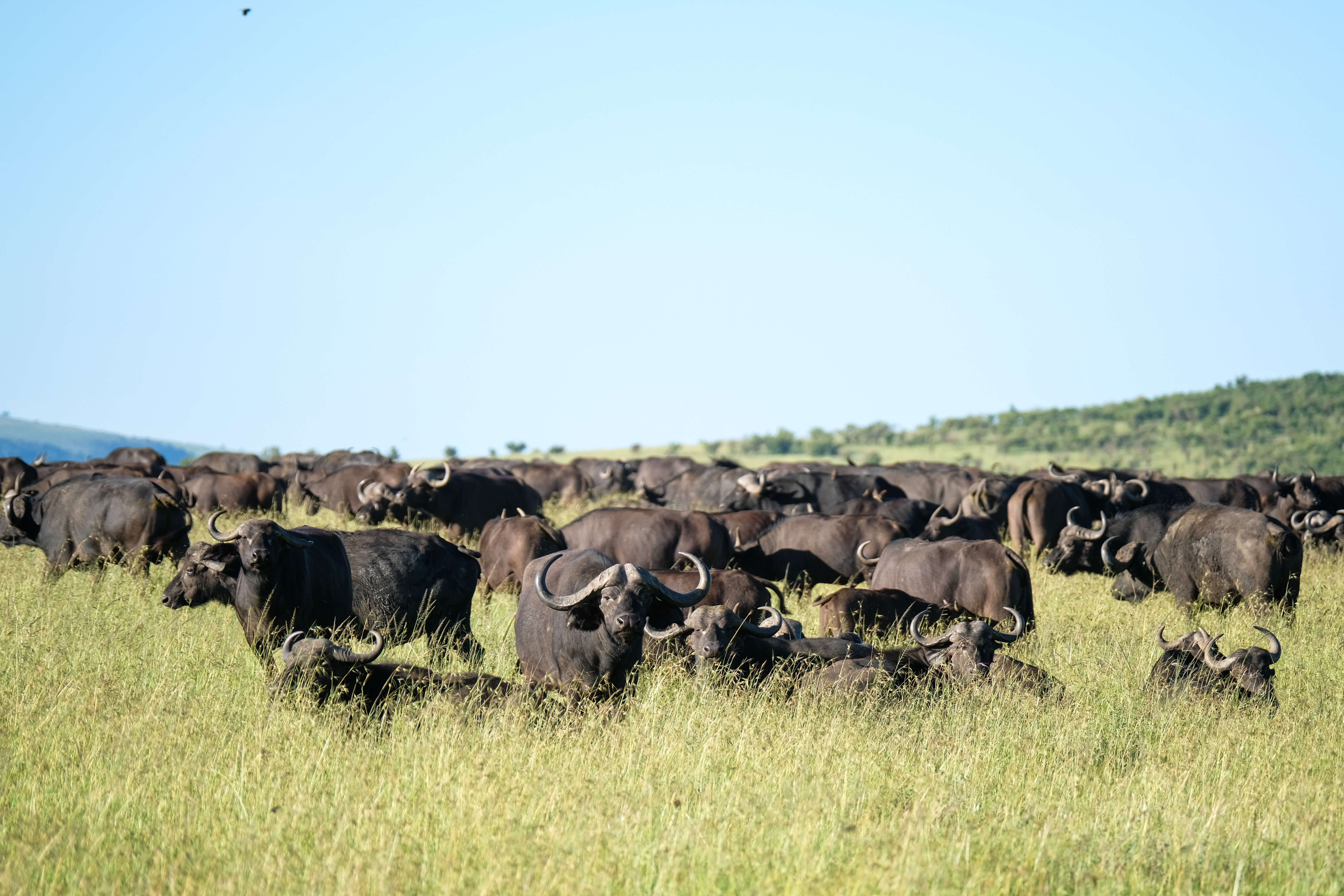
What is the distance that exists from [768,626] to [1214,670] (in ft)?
11.1

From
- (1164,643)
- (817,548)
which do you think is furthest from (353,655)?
(817,548)

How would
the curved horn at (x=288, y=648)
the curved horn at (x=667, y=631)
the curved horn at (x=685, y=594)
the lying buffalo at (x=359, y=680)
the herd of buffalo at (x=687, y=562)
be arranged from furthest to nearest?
the herd of buffalo at (x=687, y=562), the curved horn at (x=667, y=631), the curved horn at (x=685, y=594), the curved horn at (x=288, y=648), the lying buffalo at (x=359, y=680)

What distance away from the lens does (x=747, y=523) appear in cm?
1644

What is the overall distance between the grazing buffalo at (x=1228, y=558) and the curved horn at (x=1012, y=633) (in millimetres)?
3588

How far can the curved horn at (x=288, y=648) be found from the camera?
7.21 m

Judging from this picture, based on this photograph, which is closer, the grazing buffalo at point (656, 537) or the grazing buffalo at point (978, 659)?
the grazing buffalo at point (978, 659)

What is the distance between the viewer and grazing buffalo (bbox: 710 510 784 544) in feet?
52.3

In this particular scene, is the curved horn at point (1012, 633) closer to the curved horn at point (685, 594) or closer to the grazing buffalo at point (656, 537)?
the curved horn at point (685, 594)

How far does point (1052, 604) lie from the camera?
45.6 ft

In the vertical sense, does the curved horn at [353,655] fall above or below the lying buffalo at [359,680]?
above

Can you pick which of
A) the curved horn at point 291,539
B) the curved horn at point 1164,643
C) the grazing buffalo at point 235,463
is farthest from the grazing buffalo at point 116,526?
the grazing buffalo at point 235,463

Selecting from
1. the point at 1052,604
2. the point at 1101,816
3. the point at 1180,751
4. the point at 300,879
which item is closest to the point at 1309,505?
the point at 1052,604

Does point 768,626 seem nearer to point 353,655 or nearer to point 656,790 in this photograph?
point 656,790

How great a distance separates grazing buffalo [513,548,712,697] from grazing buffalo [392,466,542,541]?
40.3 ft
